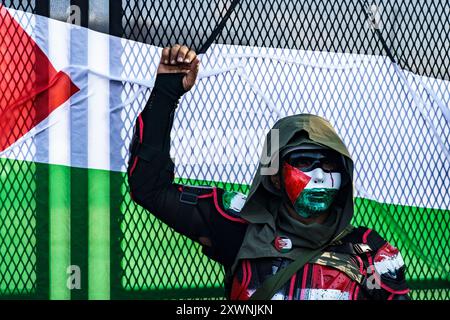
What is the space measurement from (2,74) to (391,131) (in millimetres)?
1629

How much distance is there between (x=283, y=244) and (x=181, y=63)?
714 millimetres

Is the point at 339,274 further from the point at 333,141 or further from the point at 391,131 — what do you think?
the point at 391,131

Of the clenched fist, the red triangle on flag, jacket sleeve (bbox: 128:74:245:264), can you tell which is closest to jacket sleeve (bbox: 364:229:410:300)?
jacket sleeve (bbox: 128:74:245:264)

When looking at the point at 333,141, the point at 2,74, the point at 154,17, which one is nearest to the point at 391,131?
the point at 333,141

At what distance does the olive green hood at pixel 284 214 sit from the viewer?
3.09 m

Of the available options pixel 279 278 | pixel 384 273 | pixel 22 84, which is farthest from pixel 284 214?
pixel 22 84

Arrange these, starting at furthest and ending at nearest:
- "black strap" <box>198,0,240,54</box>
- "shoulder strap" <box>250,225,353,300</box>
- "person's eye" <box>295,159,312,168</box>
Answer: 1. "black strap" <box>198,0,240,54</box>
2. "person's eye" <box>295,159,312,168</box>
3. "shoulder strap" <box>250,225,353,300</box>

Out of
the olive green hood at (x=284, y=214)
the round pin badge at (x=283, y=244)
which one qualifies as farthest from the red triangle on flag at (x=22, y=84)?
the round pin badge at (x=283, y=244)

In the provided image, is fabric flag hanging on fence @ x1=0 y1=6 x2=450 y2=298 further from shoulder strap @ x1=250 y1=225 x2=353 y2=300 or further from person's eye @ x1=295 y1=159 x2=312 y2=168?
shoulder strap @ x1=250 y1=225 x2=353 y2=300

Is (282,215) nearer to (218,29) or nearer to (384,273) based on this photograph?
(384,273)

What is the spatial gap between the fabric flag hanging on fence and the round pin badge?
26.7 inches

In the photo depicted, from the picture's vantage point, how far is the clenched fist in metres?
3.16

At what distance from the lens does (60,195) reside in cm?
353

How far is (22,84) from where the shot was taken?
11.6 feet
